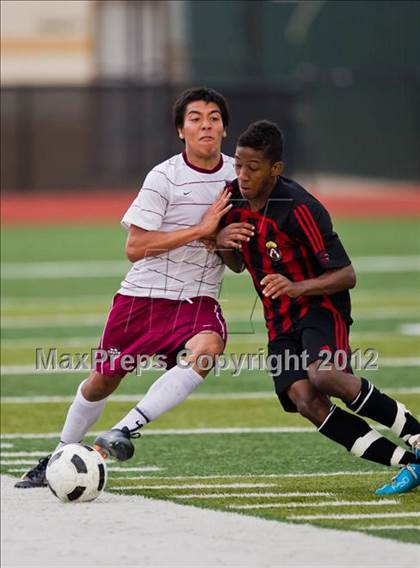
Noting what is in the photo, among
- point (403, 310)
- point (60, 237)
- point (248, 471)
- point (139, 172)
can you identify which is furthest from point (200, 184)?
point (139, 172)

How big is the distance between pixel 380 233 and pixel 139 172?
7839mm

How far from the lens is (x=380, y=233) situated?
24.2 metres

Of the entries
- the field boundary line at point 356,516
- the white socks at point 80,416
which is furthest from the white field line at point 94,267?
the field boundary line at point 356,516

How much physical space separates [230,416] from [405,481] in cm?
283

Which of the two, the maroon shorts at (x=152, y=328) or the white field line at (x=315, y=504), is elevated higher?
the maroon shorts at (x=152, y=328)

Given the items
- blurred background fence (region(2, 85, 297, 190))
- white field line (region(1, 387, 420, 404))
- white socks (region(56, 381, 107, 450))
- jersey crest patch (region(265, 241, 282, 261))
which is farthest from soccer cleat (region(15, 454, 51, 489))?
blurred background fence (region(2, 85, 297, 190))

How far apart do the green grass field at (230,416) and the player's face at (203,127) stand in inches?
58.8

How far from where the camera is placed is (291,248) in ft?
23.1

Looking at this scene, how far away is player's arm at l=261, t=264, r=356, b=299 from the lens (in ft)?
22.7

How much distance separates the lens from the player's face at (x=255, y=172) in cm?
698

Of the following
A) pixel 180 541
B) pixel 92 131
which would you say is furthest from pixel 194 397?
pixel 92 131

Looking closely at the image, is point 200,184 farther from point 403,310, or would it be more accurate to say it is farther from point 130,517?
point 403,310

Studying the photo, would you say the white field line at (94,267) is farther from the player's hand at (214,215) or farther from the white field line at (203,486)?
the player's hand at (214,215)

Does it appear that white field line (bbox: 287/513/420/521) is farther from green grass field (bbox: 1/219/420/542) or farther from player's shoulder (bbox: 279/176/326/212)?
player's shoulder (bbox: 279/176/326/212)
